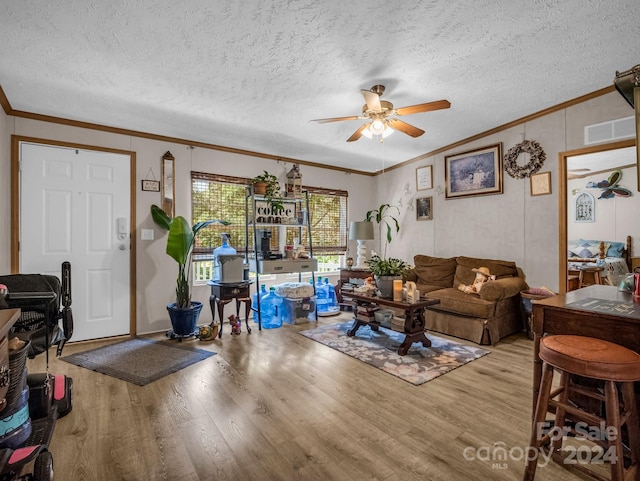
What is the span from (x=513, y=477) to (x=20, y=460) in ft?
7.02

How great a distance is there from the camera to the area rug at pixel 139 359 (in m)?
2.63

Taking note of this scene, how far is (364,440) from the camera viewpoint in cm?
176

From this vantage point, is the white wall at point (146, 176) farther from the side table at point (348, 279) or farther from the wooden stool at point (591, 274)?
the wooden stool at point (591, 274)

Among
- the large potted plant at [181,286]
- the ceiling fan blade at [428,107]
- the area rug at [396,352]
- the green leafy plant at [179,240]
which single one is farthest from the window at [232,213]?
the ceiling fan blade at [428,107]

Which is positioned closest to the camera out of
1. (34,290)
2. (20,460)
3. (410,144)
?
(20,460)

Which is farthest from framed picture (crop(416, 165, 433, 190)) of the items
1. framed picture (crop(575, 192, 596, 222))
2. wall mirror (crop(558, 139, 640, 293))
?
framed picture (crop(575, 192, 596, 222))

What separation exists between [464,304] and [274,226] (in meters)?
2.71

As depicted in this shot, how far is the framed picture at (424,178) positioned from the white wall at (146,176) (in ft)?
8.48

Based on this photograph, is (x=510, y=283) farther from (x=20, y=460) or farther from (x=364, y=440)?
(x=20, y=460)

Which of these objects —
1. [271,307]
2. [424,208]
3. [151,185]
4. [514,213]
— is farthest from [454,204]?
[151,185]

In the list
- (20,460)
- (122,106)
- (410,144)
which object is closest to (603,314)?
(20,460)

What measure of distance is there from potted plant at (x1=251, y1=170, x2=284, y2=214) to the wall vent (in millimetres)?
3585

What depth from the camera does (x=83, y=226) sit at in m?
3.45

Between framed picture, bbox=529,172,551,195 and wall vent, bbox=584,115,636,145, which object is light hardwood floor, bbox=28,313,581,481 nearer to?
framed picture, bbox=529,172,551,195
